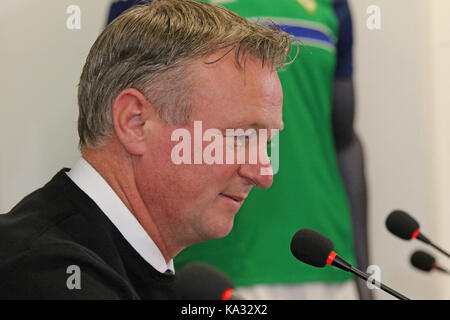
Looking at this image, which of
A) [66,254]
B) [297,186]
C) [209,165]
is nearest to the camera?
[66,254]

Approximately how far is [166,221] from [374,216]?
27.3 inches

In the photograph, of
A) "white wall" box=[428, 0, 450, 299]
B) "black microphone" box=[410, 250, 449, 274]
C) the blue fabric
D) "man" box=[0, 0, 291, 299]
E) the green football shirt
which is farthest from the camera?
"white wall" box=[428, 0, 450, 299]

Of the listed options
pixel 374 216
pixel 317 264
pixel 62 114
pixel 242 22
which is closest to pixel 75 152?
pixel 62 114

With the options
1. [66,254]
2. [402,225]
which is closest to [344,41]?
[402,225]

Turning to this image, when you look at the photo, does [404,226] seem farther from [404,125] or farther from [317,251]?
[404,125]

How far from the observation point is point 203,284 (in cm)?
67

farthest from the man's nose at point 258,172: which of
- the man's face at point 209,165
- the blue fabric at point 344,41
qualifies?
the blue fabric at point 344,41

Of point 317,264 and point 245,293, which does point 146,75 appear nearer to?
point 317,264

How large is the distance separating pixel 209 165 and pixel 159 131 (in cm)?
10

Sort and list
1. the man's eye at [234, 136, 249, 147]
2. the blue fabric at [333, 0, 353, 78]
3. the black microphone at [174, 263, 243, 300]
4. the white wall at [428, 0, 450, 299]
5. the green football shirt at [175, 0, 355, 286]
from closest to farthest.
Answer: the black microphone at [174, 263, 243, 300] → the man's eye at [234, 136, 249, 147] → the green football shirt at [175, 0, 355, 286] → the blue fabric at [333, 0, 353, 78] → the white wall at [428, 0, 450, 299]

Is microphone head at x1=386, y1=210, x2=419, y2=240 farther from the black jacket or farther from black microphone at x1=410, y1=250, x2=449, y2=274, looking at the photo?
the black jacket

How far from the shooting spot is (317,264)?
0.96 meters

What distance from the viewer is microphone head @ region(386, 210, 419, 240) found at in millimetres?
1159

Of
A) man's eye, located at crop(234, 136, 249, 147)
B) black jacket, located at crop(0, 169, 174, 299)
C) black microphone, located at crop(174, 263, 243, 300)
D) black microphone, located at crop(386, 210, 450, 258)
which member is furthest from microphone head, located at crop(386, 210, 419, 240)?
black microphone, located at crop(174, 263, 243, 300)
